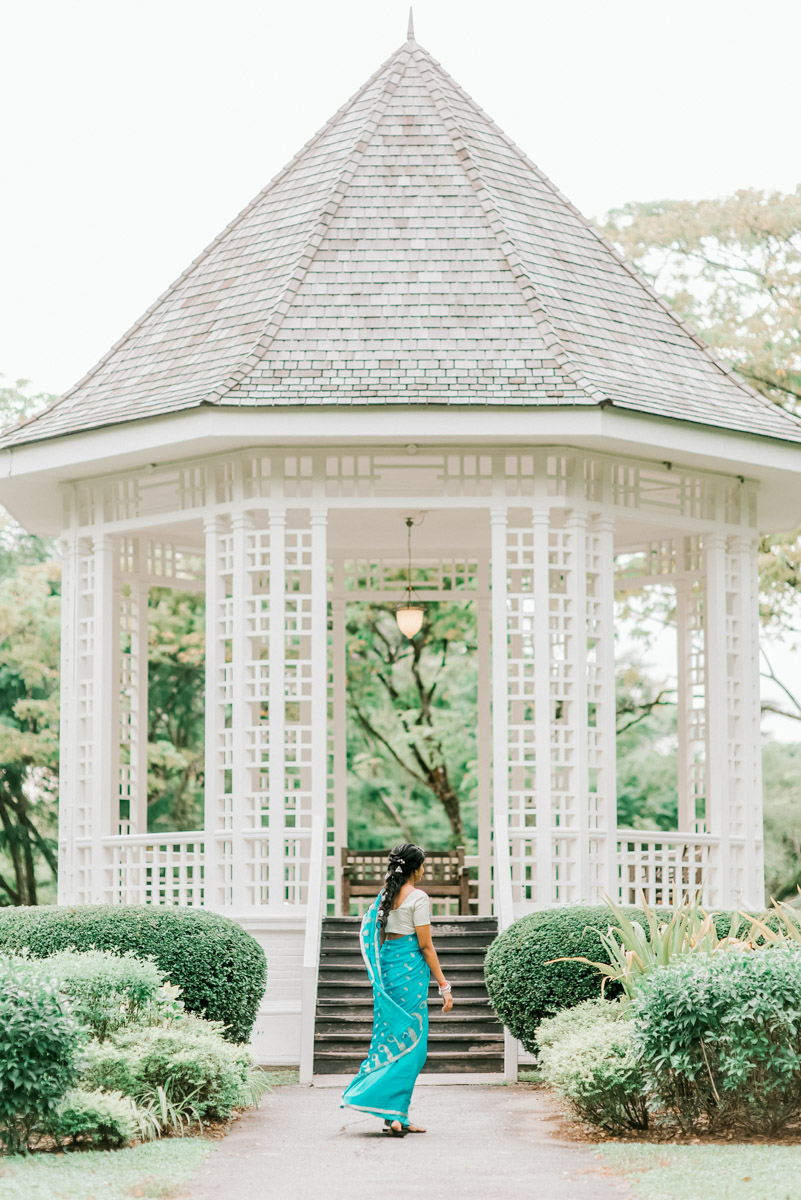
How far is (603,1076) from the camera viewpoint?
333 inches

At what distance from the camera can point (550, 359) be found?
1337 cm

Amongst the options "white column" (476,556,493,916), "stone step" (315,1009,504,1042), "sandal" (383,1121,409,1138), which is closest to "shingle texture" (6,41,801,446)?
"white column" (476,556,493,916)

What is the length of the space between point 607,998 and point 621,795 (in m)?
18.8

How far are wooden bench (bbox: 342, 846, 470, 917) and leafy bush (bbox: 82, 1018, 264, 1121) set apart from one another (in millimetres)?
7234

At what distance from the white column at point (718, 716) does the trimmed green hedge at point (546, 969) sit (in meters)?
3.06

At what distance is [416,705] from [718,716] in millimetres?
13967

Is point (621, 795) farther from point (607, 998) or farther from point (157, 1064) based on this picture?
point (157, 1064)

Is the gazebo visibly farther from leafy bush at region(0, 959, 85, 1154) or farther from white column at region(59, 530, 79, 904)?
leafy bush at region(0, 959, 85, 1154)

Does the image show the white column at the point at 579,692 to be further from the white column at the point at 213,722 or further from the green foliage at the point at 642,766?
the green foliage at the point at 642,766

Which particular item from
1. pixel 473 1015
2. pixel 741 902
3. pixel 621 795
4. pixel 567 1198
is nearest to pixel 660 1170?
pixel 567 1198

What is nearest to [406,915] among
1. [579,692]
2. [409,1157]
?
[409,1157]

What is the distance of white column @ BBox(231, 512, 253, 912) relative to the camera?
42.8 ft

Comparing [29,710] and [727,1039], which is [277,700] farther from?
[29,710]

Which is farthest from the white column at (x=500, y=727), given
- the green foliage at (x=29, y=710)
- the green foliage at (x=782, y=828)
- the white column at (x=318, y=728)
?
the green foliage at (x=782, y=828)
